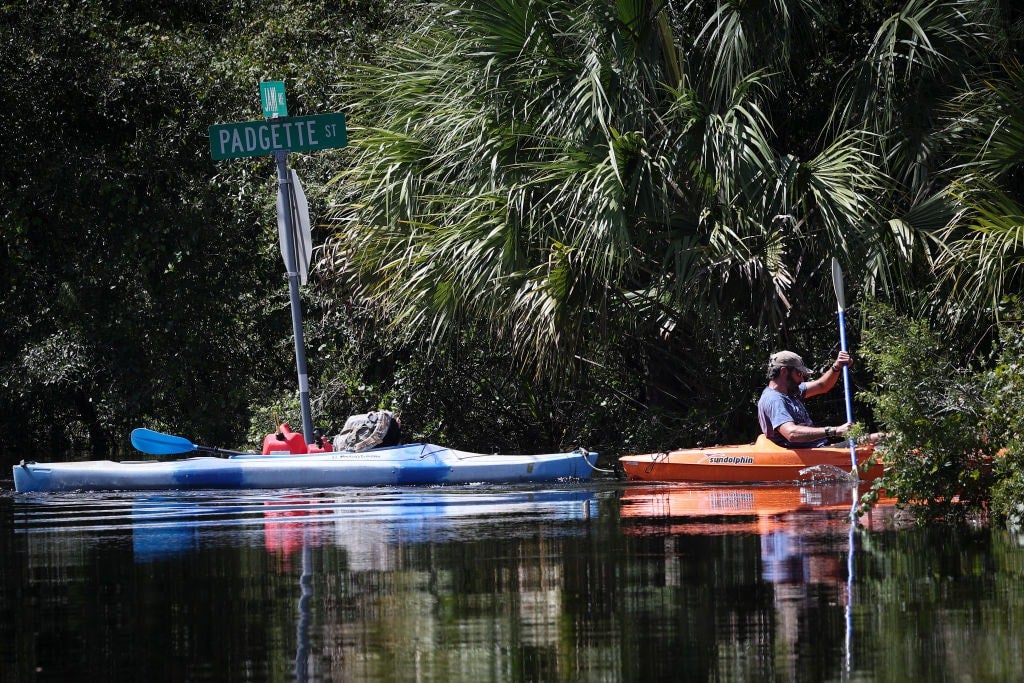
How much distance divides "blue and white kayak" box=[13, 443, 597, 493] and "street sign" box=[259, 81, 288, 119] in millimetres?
3198

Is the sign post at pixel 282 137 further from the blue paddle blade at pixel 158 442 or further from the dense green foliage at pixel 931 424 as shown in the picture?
the dense green foliage at pixel 931 424

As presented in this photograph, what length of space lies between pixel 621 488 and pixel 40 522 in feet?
14.7

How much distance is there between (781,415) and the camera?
1291 cm

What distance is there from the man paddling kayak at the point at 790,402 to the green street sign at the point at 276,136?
461 cm

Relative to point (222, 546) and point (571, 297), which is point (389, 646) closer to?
point (222, 546)

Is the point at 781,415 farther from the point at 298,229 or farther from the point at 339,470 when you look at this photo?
the point at 298,229

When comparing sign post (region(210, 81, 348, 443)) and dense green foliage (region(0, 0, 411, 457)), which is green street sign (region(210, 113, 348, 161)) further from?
dense green foliage (region(0, 0, 411, 457))

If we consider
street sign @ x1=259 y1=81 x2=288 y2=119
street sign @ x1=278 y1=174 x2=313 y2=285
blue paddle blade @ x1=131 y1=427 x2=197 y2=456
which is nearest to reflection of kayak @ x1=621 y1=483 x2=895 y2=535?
street sign @ x1=278 y1=174 x2=313 y2=285

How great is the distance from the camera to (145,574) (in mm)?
7402

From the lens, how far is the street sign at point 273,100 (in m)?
15.0

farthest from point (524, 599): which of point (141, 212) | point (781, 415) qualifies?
point (141, 212)

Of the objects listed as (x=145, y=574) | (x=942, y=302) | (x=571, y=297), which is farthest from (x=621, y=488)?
(x=145, y=574)

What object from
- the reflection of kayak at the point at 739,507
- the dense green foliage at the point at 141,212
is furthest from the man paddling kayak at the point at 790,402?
the dense green foliage at the point at 141,212

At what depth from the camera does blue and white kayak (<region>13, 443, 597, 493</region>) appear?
14.1 m
